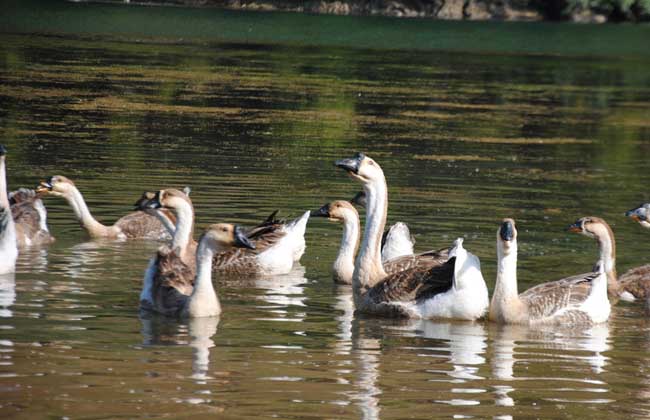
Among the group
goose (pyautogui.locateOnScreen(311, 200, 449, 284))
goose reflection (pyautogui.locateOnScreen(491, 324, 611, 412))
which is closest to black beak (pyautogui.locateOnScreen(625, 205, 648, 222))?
goose (pyautogui.locateOnScreen(311, 200, 449, 284))

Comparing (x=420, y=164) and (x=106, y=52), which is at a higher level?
(x=106, y=52)

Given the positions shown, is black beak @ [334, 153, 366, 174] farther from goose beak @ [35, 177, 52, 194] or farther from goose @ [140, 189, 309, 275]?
goose beak @ [35, 177, 52, 194]

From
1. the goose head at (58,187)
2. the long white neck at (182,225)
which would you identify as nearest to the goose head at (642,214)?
the long white neck at (182,225)

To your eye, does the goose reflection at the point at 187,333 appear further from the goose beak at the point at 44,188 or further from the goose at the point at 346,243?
the goose beak at the point at 44,188

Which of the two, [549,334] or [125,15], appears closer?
[549,334]

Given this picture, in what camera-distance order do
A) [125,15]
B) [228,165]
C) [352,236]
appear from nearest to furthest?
1. [352,236]
2. [228,165]
3. [125,15]

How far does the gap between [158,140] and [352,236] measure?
11064mm

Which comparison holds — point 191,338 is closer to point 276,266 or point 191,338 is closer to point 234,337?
point 234,337

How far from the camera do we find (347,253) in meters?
13.6

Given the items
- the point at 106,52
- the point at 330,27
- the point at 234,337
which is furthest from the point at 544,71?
the point at 234,337

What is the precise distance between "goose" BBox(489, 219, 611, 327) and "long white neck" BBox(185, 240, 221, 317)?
241 cm

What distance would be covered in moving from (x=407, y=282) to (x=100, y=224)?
502 cm

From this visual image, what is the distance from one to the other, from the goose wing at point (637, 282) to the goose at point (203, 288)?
13.6ft

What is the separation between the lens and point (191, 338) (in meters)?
10.6
